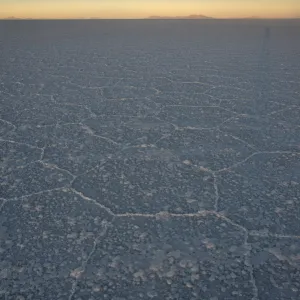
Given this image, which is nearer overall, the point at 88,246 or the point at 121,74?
the point at 88,246

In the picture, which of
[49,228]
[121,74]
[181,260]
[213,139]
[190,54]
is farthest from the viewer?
[190,54]

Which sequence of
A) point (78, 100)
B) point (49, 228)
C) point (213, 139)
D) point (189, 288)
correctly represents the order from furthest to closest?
point (78, 100)
point (213, 139)
point (49, 228)
point (189, 288)

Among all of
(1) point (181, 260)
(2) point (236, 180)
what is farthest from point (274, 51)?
(1) point (181, 260)

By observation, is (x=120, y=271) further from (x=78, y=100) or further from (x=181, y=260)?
(x=78, y=100)

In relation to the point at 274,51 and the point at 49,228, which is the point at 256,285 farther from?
the point at 274,51

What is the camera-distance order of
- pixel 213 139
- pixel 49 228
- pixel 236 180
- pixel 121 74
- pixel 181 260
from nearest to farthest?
pixel 181 260 → pixel 49 228 → pixel 236 180 → pixel 213 139 → pixel 121 74

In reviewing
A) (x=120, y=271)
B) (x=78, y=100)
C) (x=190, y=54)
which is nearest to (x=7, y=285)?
(x=120, y=271)
